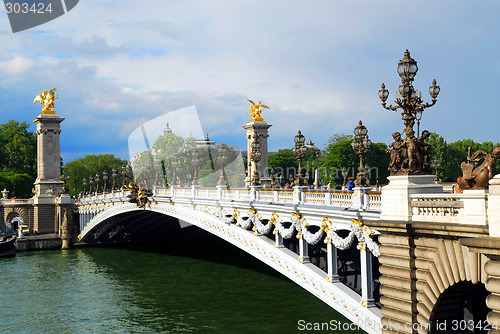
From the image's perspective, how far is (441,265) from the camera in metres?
12.2

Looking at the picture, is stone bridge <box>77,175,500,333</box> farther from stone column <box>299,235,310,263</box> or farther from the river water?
the river water

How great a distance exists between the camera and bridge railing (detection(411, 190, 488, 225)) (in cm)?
1109

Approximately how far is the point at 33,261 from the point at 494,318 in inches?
1599

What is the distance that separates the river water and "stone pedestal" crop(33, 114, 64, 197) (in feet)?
58.2

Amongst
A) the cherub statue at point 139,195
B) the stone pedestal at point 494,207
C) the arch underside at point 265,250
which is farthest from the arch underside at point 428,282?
the cherub statue at point 139,195

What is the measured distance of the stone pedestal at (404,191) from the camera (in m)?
13.1

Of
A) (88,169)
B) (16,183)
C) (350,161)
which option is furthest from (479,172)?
(88,169)

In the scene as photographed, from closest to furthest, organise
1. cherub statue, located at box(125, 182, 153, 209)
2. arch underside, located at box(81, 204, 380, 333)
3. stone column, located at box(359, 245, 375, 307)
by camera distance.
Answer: stone column, located at box(359, 245, 375, 307) → arch underside, located at box(81, 204, 380, 333) → cherub statue, located at box(125, 182, 153, 209)

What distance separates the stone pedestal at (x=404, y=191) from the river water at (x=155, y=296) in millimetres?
9432

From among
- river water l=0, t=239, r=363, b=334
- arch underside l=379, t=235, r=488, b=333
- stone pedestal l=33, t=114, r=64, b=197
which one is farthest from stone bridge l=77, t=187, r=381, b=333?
stone pedestal l=33, t=114, r=64, b=197

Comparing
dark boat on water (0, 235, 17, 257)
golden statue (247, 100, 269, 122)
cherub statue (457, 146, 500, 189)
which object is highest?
golden statue (247, 100, 269, 122)

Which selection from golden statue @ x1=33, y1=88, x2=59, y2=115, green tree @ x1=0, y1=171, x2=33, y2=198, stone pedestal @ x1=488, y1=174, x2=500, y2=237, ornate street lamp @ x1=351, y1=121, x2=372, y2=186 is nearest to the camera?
stone pedestal @ x1=488, y1=174, x2=500, y2=237

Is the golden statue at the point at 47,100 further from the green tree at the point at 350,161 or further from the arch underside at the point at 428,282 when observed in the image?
the arch underside at the point at 428,282

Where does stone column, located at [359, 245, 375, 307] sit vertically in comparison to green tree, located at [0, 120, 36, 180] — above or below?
below
